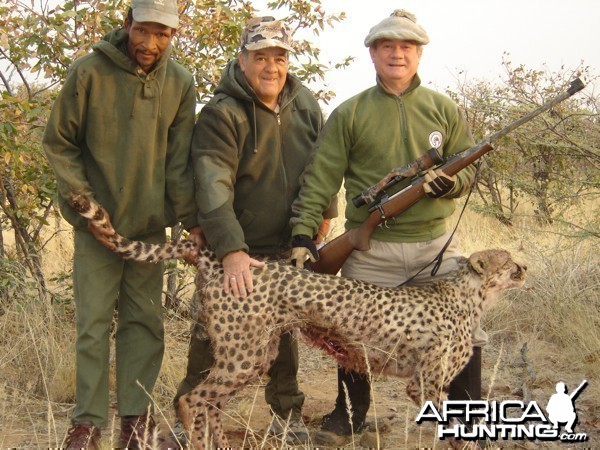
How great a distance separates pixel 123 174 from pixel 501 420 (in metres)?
2.68

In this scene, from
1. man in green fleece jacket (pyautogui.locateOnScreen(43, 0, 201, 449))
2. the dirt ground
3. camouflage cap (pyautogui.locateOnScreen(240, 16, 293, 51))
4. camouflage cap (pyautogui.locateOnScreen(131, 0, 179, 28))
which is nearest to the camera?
camouflage cap (pyautogui.locateOnScreen(131, 0, 179, 28))

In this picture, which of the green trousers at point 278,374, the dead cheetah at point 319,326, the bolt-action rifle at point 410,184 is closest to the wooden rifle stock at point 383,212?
the bolt-action rifle at point 410,184

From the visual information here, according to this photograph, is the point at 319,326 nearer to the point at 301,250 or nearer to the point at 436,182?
the point at 301,250

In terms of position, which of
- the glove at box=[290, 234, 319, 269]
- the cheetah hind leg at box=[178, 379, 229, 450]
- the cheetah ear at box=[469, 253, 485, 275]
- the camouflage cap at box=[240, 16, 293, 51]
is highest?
the camouflage cap at box=[240, 16, 293, 51]

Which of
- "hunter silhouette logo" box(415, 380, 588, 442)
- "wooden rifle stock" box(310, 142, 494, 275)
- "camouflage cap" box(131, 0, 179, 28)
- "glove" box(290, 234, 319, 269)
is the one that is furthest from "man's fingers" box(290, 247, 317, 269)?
"camouflage cap" box(131, 0, 179, 28)

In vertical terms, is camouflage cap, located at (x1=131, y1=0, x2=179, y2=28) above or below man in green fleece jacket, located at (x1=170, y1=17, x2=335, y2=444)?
above

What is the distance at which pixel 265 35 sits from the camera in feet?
13.8

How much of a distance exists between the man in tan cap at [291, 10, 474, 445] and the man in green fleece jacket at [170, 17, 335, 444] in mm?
202

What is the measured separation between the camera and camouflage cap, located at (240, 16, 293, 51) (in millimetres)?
4203

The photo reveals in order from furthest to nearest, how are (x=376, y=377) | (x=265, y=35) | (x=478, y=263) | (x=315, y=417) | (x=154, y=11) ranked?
(x=315, y=417), (x=376, y=377), (x=478, y=263), (x=265, y=35), (x=154, y=11)

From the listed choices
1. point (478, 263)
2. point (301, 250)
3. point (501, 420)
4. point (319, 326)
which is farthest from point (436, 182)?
point (501, 420)

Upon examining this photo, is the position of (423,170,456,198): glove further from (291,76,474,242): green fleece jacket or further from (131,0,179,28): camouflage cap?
(131,0,179,28): camouflage cap

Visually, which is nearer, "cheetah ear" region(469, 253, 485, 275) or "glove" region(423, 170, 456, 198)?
"glove" region(423, 170, 456, 198)

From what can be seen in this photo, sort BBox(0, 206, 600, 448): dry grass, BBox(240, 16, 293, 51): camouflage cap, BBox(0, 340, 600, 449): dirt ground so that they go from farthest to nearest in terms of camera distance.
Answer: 1. BBox(0, 206, 600, 448): dry grass
2. BBox(0, 340, 600, 449): dirt ground
3. BBox(240, 16, 293, 51): camouflage cap
